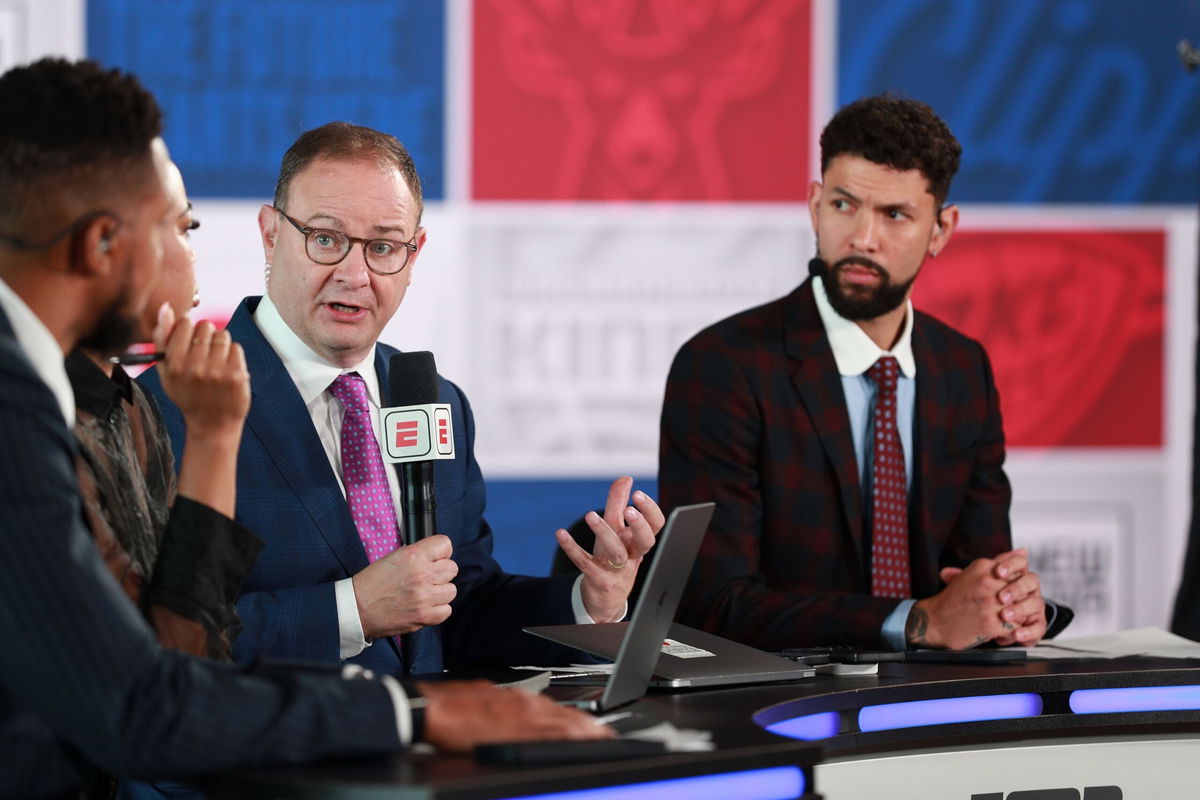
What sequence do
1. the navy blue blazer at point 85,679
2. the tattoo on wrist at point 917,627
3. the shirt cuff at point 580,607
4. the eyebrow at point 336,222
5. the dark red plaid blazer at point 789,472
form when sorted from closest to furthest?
1. the navy blue blazer at point 85,679
2. the shirt cuff at point 580,607
3. the eyebrow at point 336,222
4. the tattoo on wrist at point 917,627
5. the dark red plaid blazer at point 789,472

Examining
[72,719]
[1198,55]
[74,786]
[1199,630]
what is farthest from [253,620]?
[1198,55]

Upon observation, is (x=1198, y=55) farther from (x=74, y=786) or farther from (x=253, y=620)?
(x=74, y=786)

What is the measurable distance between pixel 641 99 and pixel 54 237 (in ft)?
10.9

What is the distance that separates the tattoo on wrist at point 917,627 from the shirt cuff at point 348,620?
995 mm

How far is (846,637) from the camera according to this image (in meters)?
2.68

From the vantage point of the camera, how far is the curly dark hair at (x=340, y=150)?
99.9 inches

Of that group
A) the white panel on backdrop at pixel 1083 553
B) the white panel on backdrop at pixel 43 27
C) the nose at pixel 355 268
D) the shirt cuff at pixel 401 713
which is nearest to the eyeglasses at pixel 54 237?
the shirt cuff at pixel 401 713

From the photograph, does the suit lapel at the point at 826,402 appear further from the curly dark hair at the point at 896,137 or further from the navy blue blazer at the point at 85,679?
the navy blue blazer at the point at 85,679

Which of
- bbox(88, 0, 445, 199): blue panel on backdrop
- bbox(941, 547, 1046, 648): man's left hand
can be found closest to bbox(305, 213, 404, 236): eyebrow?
bbox(941, 547, 1046, 648): man's left hand

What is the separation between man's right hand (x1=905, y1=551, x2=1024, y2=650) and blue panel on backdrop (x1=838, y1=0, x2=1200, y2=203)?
243cm

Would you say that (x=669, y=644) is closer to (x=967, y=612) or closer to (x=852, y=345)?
(x=967, y=612)

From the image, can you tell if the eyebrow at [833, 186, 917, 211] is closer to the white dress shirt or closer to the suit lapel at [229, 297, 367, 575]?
the white dress shirt

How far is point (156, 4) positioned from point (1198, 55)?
10.3 ft

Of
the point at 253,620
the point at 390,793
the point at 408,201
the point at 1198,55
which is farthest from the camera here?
the point at 1198,55
